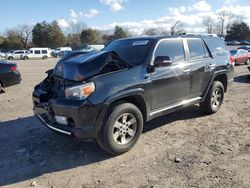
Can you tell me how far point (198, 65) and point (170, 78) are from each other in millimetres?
1094

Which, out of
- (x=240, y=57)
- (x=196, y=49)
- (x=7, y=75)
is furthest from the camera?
(x=240, y=57)

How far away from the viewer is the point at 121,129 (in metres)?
4.97

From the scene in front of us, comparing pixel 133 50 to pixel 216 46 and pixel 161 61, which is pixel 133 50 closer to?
pixel 161 61

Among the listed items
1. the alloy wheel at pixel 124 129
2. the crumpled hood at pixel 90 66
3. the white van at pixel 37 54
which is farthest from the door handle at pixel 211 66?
the white van at pixel 37 54

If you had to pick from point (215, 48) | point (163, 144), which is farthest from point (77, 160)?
point (215, 48)

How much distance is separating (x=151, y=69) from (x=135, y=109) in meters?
0.82

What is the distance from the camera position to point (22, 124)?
6895 millimetres

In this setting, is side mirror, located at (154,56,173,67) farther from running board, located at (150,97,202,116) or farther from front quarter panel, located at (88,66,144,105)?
running board, located at (150,97,202,116)

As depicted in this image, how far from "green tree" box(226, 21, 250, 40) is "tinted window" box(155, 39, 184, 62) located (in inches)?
3956

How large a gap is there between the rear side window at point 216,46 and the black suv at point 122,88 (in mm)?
388

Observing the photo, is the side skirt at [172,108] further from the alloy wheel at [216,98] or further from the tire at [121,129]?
the alloy wheel at [216,98]

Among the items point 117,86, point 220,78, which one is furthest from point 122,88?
point 220,78

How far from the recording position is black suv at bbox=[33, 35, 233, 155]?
4602mm

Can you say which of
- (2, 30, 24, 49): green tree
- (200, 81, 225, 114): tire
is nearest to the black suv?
(200, 81, 225, 114): tire
